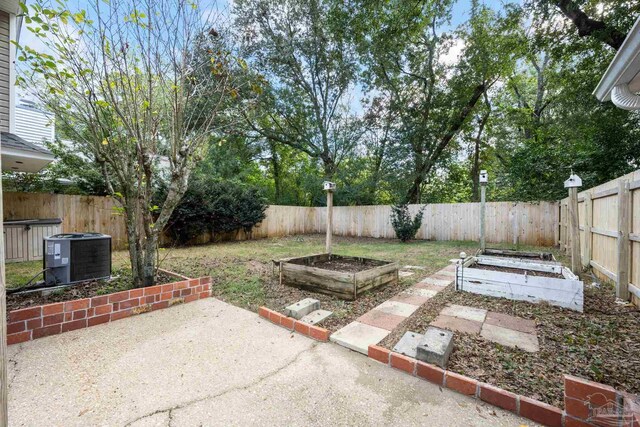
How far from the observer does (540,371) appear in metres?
1.89

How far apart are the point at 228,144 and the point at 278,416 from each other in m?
12.4

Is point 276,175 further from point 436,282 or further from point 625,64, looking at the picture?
point 625,64

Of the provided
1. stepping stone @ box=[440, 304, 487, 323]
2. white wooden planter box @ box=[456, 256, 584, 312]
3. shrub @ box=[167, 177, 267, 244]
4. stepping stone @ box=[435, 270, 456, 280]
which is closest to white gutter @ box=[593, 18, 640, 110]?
white wooden planter box @ box=[456, 256, 584, 312]

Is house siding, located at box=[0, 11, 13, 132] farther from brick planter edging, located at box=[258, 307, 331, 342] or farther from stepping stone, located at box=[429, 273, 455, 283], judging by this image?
stepping stone, located at box=[429, 273, 455, 283]

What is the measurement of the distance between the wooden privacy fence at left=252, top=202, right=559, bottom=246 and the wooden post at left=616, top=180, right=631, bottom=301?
18.9 feet

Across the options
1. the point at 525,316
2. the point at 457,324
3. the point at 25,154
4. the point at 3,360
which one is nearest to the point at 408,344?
the point at 457,324

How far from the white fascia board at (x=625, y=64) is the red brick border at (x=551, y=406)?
217cm

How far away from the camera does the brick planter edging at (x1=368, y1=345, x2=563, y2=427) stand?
1.50 metres

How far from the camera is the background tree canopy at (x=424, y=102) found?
686 cm

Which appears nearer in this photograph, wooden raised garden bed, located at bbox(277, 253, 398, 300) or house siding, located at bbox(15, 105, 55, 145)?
wooden raised garden bed, located at bbox(277, 253, 398, 300)

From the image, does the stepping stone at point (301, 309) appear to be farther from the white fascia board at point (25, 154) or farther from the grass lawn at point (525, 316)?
the white fascia board at point (25, 154)

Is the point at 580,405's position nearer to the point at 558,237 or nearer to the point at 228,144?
the point at 558,237

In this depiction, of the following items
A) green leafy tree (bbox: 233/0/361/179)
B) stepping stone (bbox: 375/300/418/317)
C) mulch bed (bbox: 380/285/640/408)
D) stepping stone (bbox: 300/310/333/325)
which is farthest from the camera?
green leafy tree (bbox: 233/0/361/179)

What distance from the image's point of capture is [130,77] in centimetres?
316
